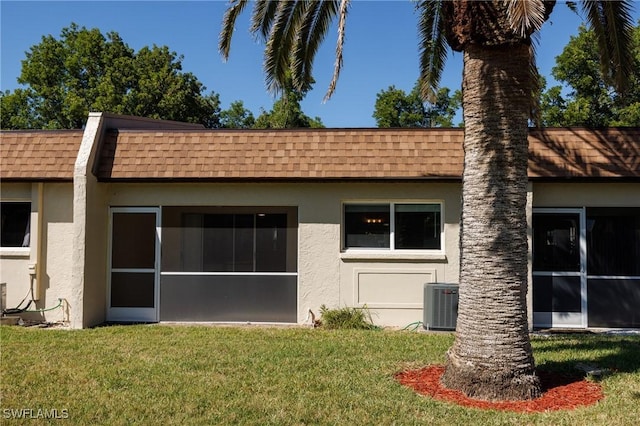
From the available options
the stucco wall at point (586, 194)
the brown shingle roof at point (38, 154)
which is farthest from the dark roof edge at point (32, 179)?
the stucco wall at point (586, 194)

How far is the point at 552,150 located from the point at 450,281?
3146mm

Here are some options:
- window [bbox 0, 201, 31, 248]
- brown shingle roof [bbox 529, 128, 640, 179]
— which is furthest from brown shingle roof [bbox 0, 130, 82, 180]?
brown shingle roof [bbox 529, 128, 640, 179]

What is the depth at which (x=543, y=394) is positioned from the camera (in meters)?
6.30

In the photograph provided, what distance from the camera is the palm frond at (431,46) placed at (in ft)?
34.0

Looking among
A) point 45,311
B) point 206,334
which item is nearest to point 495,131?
point 206,334

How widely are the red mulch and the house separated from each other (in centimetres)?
387

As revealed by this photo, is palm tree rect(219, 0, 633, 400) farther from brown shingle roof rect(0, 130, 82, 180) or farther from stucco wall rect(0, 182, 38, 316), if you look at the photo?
stucco wall rect(0, 182, 38, 316)

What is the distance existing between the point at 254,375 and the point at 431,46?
7086 mm

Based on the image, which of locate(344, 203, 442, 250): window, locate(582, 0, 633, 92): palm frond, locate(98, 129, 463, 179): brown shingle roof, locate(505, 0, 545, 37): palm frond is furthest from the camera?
locate(344, 203, 442, 250): window

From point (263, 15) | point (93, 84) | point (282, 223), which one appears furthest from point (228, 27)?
point (93, 84)

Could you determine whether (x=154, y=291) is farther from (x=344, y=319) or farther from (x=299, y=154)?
(x=299, y=154)

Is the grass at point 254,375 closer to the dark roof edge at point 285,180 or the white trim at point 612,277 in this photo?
the white trim at point 612,277

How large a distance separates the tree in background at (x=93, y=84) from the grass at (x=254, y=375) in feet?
79.8

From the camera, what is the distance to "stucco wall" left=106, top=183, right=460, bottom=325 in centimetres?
1093
